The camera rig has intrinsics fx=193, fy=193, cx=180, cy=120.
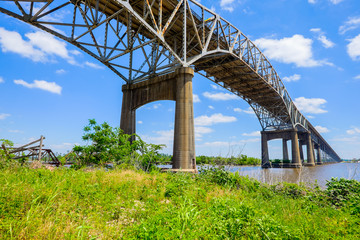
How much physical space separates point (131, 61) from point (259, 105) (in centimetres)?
4510

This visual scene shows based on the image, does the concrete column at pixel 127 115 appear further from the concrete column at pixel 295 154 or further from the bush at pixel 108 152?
the concrete column at pixel 295 154

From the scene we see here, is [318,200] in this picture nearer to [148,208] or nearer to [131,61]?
[148,208]

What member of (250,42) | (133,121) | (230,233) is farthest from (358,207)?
(250,42)

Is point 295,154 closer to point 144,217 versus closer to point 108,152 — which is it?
point 108,152

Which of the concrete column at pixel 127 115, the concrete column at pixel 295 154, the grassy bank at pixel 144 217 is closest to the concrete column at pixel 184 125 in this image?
the concrete column at pixel 127 115

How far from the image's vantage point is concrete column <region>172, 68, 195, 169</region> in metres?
13.2

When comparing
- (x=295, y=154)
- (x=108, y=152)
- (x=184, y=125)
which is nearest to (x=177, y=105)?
(x=184, y=125)

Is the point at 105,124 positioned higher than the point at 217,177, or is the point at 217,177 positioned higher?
the point at 105,124

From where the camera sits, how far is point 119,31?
16.9 m

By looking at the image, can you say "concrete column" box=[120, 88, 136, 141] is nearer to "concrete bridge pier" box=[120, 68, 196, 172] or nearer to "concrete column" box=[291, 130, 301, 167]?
"concrete bridge pier" box=[120, 68, 196, 172]

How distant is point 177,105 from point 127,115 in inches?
262

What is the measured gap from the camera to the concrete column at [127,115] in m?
18.2

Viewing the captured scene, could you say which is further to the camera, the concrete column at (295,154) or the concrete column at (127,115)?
the concrete column at (295,154)

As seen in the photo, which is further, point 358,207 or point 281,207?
point 281,207
